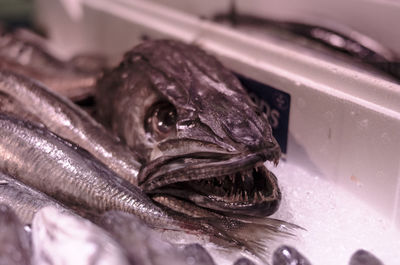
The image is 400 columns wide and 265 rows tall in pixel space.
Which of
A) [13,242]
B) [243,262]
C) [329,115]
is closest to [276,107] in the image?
[329,115]

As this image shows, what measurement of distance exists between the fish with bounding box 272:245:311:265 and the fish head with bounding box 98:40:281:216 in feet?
0.38

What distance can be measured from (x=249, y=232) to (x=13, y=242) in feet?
1.85

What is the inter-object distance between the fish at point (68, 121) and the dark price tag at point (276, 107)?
0.49 m

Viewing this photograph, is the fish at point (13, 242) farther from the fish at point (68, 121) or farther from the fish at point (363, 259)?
the fish at point (363, 259)

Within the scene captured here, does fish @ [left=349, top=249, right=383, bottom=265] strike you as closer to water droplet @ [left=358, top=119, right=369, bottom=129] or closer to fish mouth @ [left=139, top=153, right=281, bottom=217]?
fish mouth @ [left=139, top=153, right=281, bottom=217]

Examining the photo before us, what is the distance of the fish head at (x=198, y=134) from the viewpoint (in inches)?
50.1

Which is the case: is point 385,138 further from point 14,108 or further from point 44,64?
point 44,64

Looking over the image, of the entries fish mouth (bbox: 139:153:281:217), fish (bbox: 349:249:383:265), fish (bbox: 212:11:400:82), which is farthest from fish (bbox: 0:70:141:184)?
fish (bbox: 212:11:400:82)

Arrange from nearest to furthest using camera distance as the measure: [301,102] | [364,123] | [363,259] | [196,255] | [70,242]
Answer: [70,242], [196,255], [363,259], [364,123], [301,102]


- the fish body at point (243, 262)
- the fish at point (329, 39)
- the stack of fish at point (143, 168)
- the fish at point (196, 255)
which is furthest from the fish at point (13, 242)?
the fish at point (329, 39)

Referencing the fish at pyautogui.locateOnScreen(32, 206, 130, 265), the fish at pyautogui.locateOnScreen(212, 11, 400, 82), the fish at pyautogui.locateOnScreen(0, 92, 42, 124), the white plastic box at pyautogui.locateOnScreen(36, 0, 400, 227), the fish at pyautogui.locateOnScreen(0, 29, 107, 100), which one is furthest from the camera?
the fish at pyautogui.locateOnScreen(0, 29, 107, 100)

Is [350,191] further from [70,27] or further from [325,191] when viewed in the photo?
[70,27]

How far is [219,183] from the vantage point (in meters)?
1.35

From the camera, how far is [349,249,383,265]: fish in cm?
121
